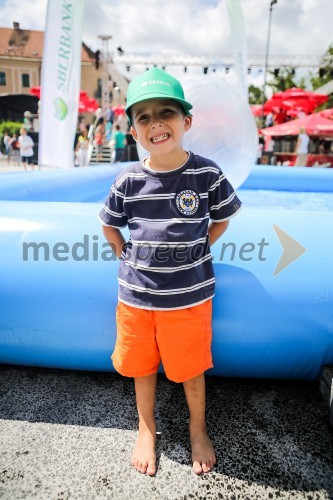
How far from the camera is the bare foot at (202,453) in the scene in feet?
4.32

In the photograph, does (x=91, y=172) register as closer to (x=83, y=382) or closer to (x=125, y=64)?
(x=83, y=382)

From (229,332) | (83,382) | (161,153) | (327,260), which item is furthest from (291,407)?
(161,153)

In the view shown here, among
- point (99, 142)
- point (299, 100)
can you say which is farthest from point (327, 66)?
point (99, 142)

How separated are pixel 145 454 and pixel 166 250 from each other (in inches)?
28.3

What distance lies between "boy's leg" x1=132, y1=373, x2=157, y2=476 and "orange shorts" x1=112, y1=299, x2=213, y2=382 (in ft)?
0.21

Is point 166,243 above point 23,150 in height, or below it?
below

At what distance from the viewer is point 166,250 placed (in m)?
1.29

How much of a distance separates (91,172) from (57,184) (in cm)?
93

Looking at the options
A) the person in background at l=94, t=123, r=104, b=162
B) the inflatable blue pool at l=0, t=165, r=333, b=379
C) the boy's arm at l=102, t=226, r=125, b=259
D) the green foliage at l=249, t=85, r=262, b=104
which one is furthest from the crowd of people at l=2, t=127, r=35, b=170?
the green foliage at l=249, t=85, r=262, b=104

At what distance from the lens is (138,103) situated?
1.26m

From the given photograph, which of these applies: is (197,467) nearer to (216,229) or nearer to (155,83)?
(216,229)

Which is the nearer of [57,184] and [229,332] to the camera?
[229,332]

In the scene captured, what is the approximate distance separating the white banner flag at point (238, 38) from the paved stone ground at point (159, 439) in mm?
6823

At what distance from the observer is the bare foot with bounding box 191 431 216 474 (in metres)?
1.32
